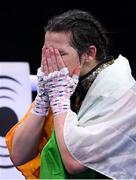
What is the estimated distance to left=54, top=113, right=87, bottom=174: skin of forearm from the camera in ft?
5.06

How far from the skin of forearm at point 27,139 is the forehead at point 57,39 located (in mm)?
222

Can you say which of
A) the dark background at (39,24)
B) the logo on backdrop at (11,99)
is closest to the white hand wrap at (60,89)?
the logo on backdrop at (11,99)

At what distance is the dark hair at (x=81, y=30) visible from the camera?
164 cm

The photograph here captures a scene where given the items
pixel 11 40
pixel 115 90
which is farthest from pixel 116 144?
pixel 11 40

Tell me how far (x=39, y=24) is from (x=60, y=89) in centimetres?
189

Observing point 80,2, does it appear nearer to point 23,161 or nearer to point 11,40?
point 11,40

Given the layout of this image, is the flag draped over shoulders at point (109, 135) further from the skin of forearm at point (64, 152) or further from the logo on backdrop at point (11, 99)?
the logo on backdrop at point (11, 99)

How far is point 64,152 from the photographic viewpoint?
1555mm

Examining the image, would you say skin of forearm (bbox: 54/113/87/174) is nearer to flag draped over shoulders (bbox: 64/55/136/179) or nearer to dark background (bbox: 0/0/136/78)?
flag draped over shoulders (bbox: 64/55/136/179)

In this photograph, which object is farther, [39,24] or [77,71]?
[39,24]

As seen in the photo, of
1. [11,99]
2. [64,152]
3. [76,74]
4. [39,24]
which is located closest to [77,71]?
[76,74]

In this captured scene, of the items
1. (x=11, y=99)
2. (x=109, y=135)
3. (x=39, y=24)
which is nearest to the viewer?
(x=109, y=135)

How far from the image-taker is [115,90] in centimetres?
159

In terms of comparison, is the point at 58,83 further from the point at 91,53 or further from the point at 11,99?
the point at 11,99
